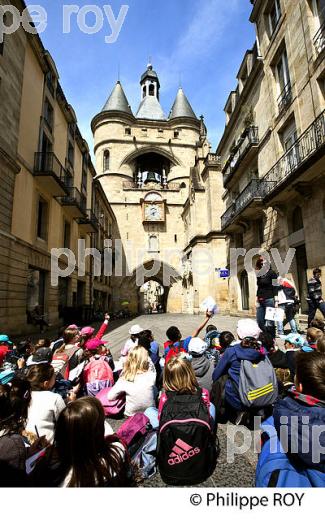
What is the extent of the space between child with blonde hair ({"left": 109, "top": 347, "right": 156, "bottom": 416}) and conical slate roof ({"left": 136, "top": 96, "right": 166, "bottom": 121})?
4231cm

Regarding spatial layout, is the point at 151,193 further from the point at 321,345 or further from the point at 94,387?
the point at 321,345

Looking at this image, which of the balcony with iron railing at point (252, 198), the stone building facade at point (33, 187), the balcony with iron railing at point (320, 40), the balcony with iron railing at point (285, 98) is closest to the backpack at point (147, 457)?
the stone building facade at point (33, 187)

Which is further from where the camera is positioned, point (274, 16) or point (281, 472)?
point (274, 16)

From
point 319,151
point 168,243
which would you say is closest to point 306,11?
point 319,151

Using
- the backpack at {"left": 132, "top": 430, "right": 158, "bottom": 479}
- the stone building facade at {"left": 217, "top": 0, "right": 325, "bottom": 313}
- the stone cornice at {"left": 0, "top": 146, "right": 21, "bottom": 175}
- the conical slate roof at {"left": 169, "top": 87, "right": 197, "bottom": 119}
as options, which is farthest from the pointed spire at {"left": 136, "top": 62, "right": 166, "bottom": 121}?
the backpack at {"left": 132, "top": 430, "right": 158, "bottom": 479}

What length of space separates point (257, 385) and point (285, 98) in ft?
42.1

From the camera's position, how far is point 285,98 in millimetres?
11812

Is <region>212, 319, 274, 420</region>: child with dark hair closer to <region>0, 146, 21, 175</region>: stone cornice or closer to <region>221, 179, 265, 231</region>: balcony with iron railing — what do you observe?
<region>0, 146, 21, 175</region>: stone cornice

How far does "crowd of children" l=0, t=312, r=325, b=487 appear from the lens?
149 cm

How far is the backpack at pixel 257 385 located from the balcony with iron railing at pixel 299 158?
→ 295 inches

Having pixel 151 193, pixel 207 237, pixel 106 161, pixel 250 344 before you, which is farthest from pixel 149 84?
pixel 250 344

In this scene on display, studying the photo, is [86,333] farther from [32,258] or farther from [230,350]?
[32,258]

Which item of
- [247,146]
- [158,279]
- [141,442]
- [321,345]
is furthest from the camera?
[158,279]
